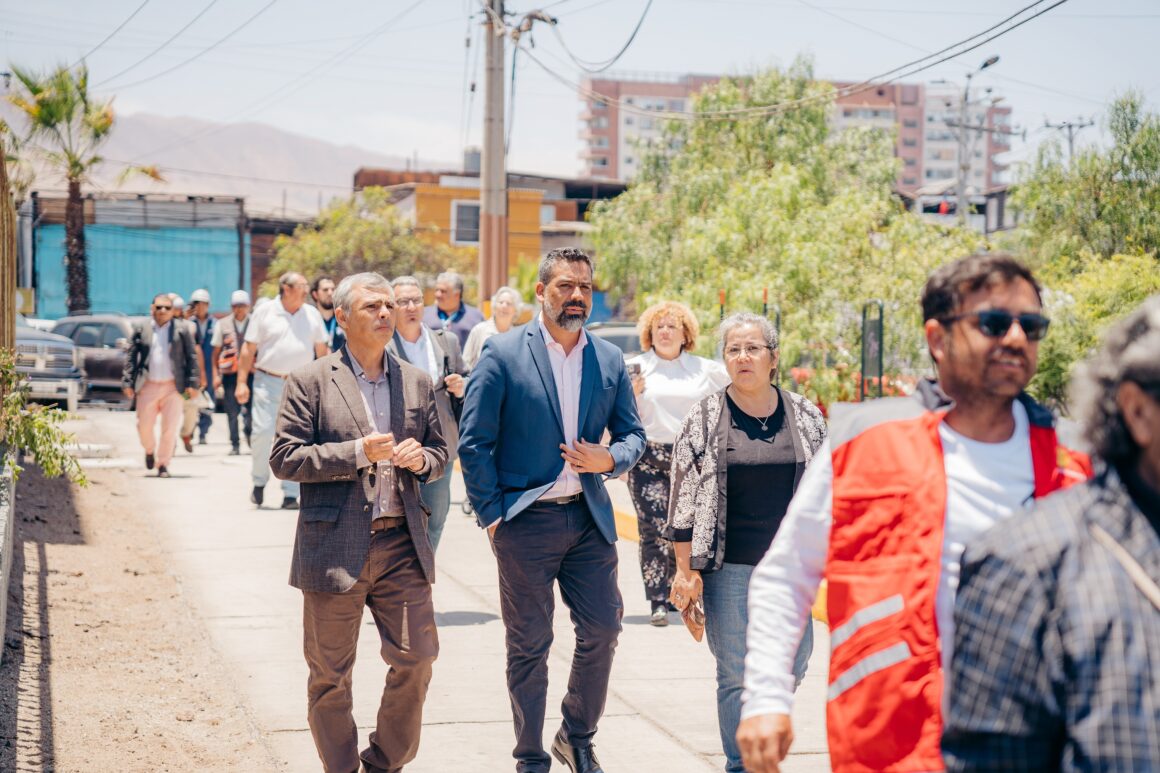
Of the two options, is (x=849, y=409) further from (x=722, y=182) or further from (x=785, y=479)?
(x=722, y=182)

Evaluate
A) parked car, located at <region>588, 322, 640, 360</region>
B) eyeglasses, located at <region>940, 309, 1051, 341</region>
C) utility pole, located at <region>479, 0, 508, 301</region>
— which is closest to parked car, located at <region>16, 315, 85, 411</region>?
utility pole, located at <region>479, 0, 508, 301</region>

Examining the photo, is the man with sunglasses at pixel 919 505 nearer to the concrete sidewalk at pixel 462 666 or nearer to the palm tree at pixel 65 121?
the concrete sidewalk at pixel 462 666

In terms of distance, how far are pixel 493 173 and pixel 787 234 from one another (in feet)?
17.8

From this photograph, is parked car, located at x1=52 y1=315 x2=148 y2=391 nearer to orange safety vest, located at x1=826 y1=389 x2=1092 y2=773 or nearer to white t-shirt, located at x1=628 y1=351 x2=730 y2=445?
white t-shirt, located at x1=628 y1=351 x2=730 y2=445

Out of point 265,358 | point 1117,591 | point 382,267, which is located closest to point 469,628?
point 265,358

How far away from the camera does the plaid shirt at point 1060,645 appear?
2.16 meters

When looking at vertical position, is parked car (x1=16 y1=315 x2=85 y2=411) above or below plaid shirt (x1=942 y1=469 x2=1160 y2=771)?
below

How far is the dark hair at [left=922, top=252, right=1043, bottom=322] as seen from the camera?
2.98 m

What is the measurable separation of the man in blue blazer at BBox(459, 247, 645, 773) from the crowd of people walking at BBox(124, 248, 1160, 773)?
0.01 m

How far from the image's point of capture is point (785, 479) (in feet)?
18.2

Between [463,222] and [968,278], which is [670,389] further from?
[463,222]

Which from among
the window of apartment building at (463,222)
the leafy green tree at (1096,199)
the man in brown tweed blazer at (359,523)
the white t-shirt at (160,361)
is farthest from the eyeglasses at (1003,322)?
the window of apartment building at (463,222)

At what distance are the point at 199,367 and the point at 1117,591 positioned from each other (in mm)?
14618

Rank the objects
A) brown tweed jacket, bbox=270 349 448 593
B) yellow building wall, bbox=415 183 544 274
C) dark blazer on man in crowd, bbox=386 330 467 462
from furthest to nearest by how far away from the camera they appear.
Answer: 1. yellow building wall, bbox=415 183 544 274
2. dark blazer on man in crowd, bbox=386 330 467 462
3. brown tweed jacket, bbox=270 349 448 593
